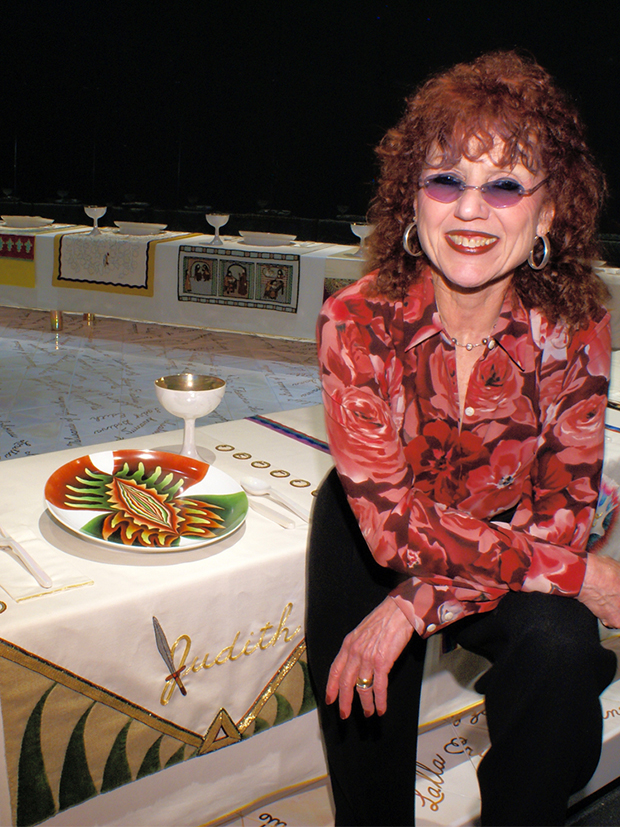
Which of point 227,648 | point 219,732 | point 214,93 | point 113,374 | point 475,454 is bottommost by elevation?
point 113,374

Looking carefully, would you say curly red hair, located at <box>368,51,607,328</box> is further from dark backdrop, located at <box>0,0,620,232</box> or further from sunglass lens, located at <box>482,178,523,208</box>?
dark backdrop, located at <box>0,0,620,232</box>

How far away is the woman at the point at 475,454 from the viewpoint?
0.84m

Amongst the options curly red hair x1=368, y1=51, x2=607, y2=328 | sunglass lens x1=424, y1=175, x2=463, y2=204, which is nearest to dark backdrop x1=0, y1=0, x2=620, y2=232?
curly red hair x1=368, y1=51, x2=607, y2=328

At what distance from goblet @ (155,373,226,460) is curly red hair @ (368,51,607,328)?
32 centimetres

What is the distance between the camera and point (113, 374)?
4012mm

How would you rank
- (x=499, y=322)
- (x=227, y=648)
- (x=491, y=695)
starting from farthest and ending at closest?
(x=499, y=322) → (x=227, y=648) → (x=491, y=695)

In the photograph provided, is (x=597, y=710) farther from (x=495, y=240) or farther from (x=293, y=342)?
(x=293, y=342)

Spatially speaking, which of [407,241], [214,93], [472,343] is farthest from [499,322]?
[214,93]

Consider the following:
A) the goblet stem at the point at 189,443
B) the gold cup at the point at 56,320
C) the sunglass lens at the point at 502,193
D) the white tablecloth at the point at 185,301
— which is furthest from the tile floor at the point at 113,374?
the sunglass lens at the point at 502,193

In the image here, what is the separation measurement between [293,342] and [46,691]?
14.6 feet

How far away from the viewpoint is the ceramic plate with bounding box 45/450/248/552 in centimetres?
92

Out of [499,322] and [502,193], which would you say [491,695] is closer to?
[499,322]

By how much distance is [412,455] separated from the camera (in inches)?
41.6

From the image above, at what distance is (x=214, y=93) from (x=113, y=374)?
11.2 ft
